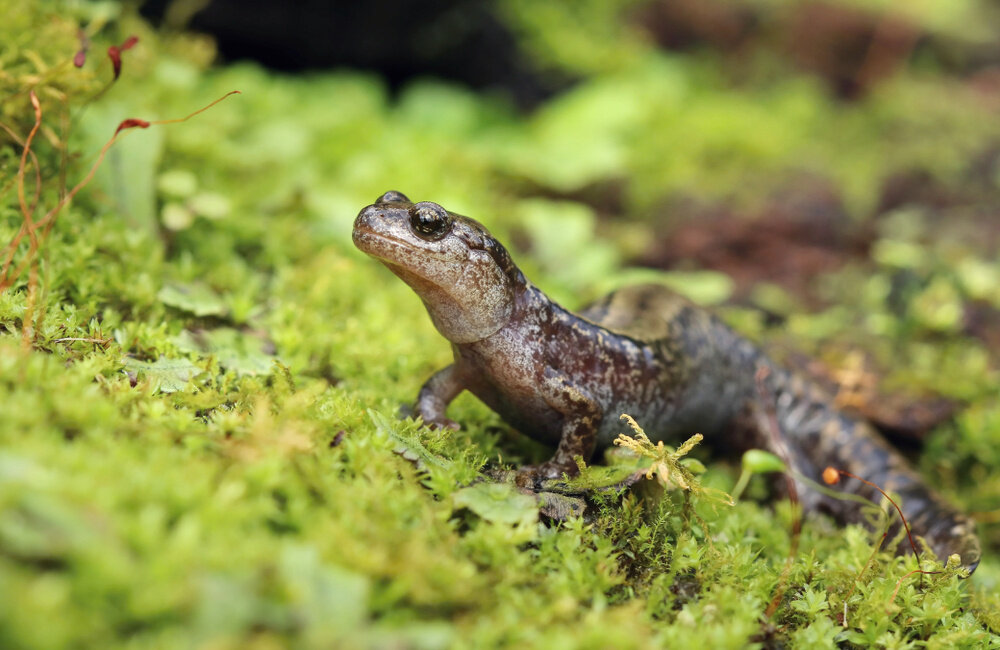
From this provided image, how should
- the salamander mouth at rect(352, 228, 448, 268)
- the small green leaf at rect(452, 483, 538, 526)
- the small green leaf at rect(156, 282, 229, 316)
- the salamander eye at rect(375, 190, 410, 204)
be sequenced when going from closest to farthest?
1. the small green leaf at rect(452, 483, 538, 526)
2. the salamander mouth at rect(352, 228, 448, 268)
3. the salamander eye at rect(375, 190, 410, 204)
4. the small green leaf at rect(156, 282, 229, 316)

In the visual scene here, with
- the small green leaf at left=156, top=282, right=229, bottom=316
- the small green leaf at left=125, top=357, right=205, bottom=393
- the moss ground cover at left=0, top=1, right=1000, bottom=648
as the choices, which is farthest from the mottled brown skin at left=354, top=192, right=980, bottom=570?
the small green leaf at left=156, top=282, right=229, bottom=316

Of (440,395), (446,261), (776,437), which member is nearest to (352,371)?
(440,395)

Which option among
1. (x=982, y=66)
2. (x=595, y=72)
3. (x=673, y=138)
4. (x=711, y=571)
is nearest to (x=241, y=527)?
(x=711, y=571)

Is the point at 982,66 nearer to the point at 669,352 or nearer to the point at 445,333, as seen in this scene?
the point at 669,352

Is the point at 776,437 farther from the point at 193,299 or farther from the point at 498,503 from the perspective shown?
the point at 193,299

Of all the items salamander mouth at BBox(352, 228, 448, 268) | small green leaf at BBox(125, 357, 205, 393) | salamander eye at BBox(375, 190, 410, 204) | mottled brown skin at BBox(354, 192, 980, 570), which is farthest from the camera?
salamander eye at BBox(375, 190, 410, 204)

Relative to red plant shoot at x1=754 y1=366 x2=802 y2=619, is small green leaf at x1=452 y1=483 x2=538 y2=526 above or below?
above

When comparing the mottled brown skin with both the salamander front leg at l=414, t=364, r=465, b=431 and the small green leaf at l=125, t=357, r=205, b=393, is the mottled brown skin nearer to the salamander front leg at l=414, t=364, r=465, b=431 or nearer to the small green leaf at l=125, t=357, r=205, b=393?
the salamander front leg at l=414, t=364, r=465, b=431

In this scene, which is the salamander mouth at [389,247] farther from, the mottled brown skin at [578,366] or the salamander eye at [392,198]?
the salamander eye at [392,198]
